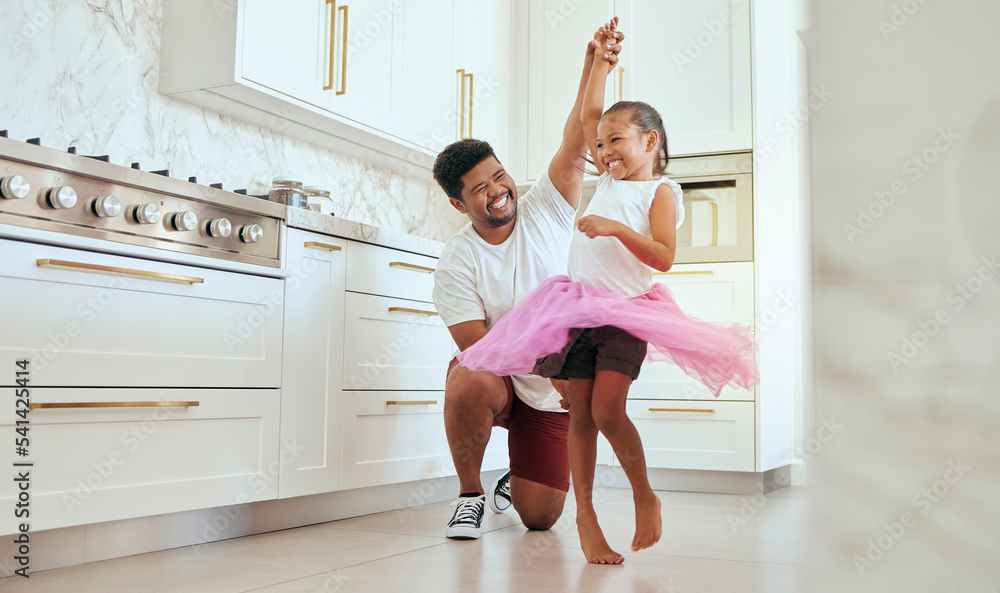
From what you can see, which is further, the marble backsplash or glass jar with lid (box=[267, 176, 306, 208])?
glass jar with lid (box=[267, 176, 306, 208])

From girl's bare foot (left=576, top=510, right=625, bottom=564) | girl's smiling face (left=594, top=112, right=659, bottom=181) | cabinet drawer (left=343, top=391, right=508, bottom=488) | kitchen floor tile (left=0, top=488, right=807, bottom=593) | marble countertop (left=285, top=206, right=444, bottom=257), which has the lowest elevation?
kitchen floor tile (left=0, top=488, right=807, bottom=593)

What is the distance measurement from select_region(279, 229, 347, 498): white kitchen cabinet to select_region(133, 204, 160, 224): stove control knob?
1.49 feet

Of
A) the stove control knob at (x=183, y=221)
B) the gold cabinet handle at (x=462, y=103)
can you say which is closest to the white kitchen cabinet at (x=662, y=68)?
the gold cabinet handle at (x=462, y=103)

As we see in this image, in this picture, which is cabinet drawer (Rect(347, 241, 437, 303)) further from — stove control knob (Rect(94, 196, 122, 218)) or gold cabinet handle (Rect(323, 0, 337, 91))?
stove control knob (Rect(94, 196, 122, 218))

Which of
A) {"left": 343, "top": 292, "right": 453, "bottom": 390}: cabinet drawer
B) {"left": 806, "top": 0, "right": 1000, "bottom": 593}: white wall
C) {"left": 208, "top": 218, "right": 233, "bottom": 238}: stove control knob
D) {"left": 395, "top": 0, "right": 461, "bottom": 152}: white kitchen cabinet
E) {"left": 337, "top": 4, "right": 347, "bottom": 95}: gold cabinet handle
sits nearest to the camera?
{"left": 806, "top": 0, "right": 1000, "bottom": 593}: white wall

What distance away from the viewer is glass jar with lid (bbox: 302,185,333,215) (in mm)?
2822

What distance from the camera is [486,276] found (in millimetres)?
2396

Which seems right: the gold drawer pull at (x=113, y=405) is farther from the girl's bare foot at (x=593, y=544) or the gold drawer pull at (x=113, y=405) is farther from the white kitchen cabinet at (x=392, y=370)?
the girl's bare foot at (x=593, y=544)

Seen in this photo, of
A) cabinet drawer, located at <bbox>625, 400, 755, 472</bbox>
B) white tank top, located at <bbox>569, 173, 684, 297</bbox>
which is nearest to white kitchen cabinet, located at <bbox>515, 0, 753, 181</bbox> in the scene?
cabinet drawer, located at <bbox>625, 400, 755, 472</bbox>

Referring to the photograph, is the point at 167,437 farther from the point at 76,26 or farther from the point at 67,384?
the point at 76,26

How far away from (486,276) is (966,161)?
2.22m

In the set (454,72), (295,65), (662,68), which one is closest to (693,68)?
(662,68)

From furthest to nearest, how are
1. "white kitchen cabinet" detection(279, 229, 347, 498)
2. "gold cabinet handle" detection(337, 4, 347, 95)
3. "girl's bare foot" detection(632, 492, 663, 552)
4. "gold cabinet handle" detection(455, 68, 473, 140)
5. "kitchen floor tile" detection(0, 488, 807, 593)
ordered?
"gold cabinet handle" detection(455, 68, 473, 140) → "gold cabinet handle" detection(337, 4, 347, 95) → "white kitchen cabinet" detection(279, 229, 347, 498) → "girl's bare foot" detection(632, 492, 663, 552) → "kitchen floor tile" detection(0, 488, 807, 593)

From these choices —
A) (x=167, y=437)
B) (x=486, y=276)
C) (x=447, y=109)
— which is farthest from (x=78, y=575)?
(x=447, y=109)
